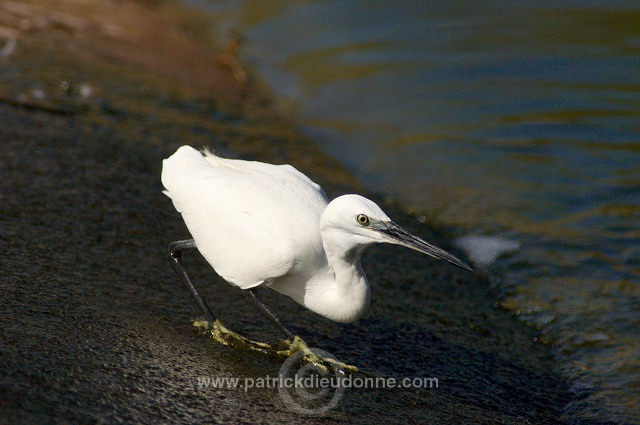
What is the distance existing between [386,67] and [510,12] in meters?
1.84

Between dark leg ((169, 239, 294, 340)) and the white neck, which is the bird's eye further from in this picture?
dark leg ((169, 239, 294, 340))

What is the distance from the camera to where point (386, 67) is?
28.3 ft

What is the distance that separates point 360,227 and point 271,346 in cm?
90

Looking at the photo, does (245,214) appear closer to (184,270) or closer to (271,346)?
(184,270)

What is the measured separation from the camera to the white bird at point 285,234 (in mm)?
3535

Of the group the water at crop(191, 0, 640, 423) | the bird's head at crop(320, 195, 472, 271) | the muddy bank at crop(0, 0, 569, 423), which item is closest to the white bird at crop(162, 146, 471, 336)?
the bird's head at crop(320, 195, 472, 271)

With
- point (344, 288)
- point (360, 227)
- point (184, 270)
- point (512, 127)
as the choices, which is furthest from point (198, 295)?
point (512, 127)

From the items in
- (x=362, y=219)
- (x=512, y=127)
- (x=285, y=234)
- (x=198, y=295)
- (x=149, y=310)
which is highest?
(x=512, y=127)

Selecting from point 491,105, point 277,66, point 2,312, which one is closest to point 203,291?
point 2,312

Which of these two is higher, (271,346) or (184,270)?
(184,270)

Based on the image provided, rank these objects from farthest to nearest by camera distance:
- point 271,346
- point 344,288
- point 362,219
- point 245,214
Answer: point 271,346 < point 245,214 < point 344,288 < point 362,219

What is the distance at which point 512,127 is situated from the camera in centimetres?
747

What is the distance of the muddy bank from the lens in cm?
330

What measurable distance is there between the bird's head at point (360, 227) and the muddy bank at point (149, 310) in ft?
2.43
